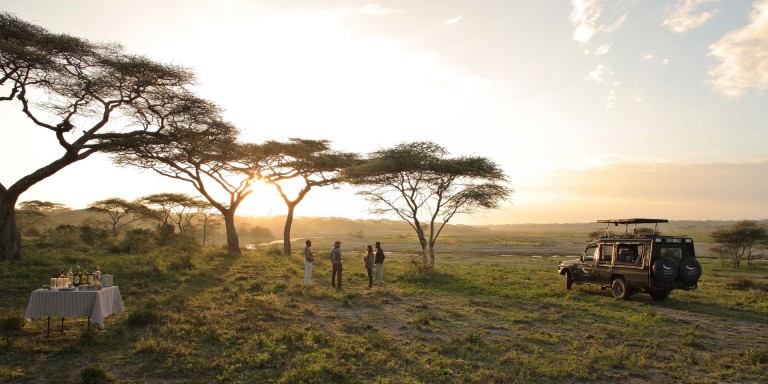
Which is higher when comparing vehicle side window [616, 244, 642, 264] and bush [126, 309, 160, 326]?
vehicle side window [616, 244, 642, 264]

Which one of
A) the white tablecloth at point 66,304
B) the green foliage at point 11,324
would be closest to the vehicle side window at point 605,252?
the white tablecloth at point 66,304

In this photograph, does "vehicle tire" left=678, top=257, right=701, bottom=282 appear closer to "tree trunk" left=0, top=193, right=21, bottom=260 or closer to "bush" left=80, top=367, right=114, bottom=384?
"bush" left=80, top=367, right=114, bottom=384

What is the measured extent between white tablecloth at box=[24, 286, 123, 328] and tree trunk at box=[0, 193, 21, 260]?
1347cm

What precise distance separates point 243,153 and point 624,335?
91.1 feet

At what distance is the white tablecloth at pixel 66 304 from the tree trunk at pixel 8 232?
1347cm

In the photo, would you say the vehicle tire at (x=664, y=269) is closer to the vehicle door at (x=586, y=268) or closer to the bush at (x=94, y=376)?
the vehicle door at (x=586, y=268)

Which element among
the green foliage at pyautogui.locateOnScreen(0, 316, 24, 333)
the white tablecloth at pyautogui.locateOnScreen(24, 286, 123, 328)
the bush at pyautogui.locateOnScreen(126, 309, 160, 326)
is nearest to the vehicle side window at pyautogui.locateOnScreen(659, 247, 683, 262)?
the bush at pyautogui.locateOnScreen(126, 309, 160, 326)

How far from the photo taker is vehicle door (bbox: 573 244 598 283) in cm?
1734

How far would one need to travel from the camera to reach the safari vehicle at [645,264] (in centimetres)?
1474

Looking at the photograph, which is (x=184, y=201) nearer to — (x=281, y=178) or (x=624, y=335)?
(x=281, y=178)

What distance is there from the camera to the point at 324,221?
16625 cm

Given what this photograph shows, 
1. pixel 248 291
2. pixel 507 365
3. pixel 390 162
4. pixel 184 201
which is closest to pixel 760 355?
pixel 507 365

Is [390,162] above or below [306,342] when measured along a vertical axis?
above

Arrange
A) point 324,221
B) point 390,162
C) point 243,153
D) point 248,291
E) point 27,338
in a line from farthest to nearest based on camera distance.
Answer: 1. point 324,221
2. point 243,153
3. point 390,162
4. point 248,291
5. point 27,338
